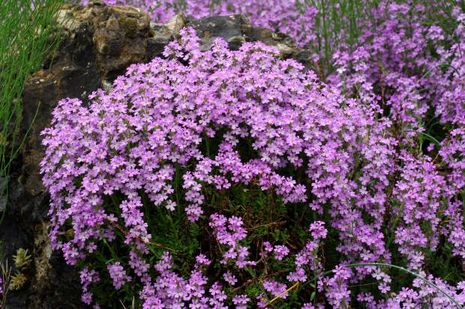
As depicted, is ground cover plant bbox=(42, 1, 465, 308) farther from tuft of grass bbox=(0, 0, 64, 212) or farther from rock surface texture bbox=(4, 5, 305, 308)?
tuft of grass bbox=(0, 0, 64, 212)

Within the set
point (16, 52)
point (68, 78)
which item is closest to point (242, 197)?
point (68, 78)

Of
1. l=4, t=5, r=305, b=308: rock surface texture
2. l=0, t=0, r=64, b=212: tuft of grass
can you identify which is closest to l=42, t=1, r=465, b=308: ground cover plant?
l=4, t=5, r=305, b=308: rock surface texture

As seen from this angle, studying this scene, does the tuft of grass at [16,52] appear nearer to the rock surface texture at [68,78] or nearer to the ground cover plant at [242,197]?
the rock surface texture at [68,78]

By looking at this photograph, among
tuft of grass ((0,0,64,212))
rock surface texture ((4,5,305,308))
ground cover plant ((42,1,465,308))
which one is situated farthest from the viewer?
tuft of grass ((0,0,64,212))

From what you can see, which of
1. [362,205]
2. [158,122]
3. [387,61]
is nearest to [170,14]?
[387,61]

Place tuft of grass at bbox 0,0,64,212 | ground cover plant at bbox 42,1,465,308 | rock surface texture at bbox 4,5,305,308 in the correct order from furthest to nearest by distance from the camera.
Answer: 1. tuft of grass at bbox 0,0,64,212
2. rock surface texture at bbox 4,5,305,308
3. ground cover plant at bbox 42,1,465,308
